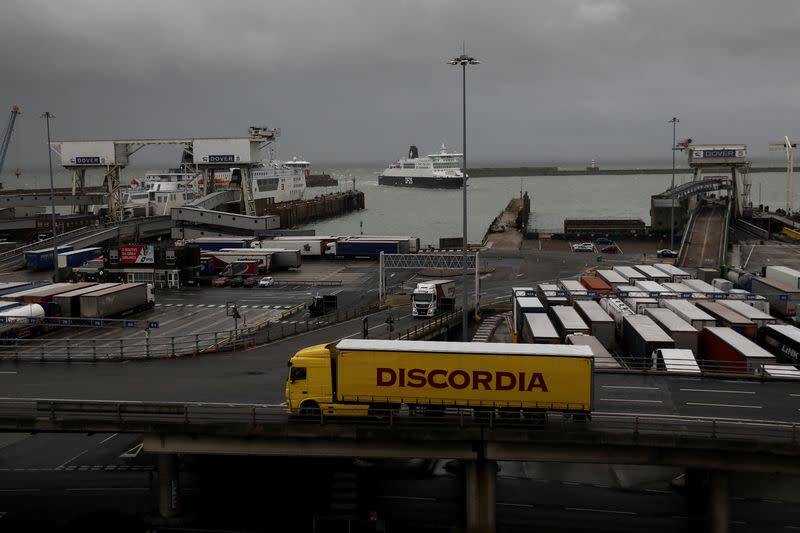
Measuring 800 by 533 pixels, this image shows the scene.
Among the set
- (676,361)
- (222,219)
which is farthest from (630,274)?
(222,219)

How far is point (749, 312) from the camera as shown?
30.7 m

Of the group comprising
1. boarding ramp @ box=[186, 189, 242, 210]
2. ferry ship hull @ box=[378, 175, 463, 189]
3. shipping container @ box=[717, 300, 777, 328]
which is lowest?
shipping container @ box=[717, 300, 777, 328]

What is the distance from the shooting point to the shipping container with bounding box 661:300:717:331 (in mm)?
28391

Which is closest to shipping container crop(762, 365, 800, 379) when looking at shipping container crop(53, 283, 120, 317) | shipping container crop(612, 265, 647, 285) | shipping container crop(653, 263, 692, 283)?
shipping container crop(612, 265, 647, 285)

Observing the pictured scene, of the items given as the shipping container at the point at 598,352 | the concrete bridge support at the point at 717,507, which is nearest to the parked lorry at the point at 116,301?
the shipping container at the point at 598,352

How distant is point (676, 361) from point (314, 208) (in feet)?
304

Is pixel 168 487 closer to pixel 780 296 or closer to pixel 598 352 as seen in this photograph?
pixel 598 352

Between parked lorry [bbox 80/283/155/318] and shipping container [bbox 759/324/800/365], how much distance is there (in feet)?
99.7

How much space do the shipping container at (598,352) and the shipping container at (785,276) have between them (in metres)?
18.2

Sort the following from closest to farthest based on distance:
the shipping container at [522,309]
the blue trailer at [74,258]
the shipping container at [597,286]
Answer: the shipping container at [522,309] < the shipping container at [597,286] < the blue trailer at [74,258]

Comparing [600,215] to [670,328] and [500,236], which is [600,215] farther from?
[670,328]

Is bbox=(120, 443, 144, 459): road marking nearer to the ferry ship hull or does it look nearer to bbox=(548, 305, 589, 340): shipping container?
bbox=(548, 305, 589, 340): shipping container

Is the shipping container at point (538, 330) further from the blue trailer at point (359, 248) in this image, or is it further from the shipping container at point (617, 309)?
the blue trailer at point (359, 248)

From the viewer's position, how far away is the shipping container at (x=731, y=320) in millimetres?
28125
